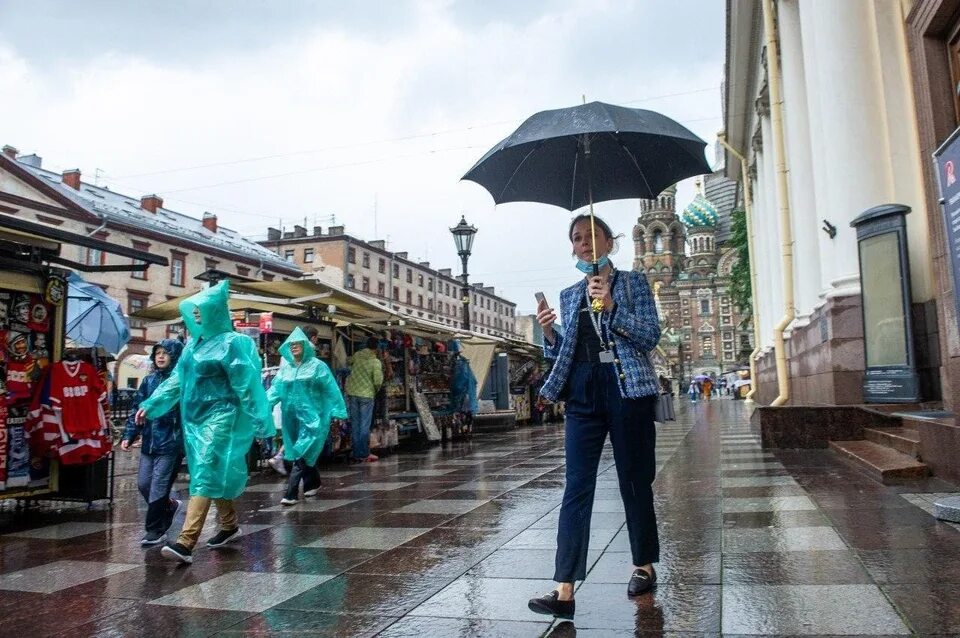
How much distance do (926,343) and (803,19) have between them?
612cm

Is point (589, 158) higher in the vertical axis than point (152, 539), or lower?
higher

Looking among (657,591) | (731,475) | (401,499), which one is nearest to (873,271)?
(731,475)

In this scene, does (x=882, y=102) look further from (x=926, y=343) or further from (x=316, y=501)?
(x=316, y=501)

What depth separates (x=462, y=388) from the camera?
1688cm

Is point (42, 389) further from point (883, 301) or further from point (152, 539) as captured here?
point (883, 301)

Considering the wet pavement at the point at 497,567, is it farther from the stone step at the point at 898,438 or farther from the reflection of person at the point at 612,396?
the stone step at the point at 898,438

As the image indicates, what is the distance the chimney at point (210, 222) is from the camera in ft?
172

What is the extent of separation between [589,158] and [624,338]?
152cm

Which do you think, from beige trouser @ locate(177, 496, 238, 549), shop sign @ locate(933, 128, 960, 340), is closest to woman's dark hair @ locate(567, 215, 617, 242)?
shop sign @ locate(933, 128, 960, 340)

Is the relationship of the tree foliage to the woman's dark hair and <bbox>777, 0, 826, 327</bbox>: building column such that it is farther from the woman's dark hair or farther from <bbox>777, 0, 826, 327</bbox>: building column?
the woman's dark hair

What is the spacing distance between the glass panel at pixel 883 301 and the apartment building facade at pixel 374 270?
5489 centimetres

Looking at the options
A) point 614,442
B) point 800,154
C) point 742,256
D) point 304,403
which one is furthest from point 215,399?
point 742,256

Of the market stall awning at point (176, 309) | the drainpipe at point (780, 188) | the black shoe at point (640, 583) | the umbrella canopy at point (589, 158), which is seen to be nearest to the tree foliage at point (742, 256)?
the drainpipe at point (780, 188)

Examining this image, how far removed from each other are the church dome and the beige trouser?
104 m
